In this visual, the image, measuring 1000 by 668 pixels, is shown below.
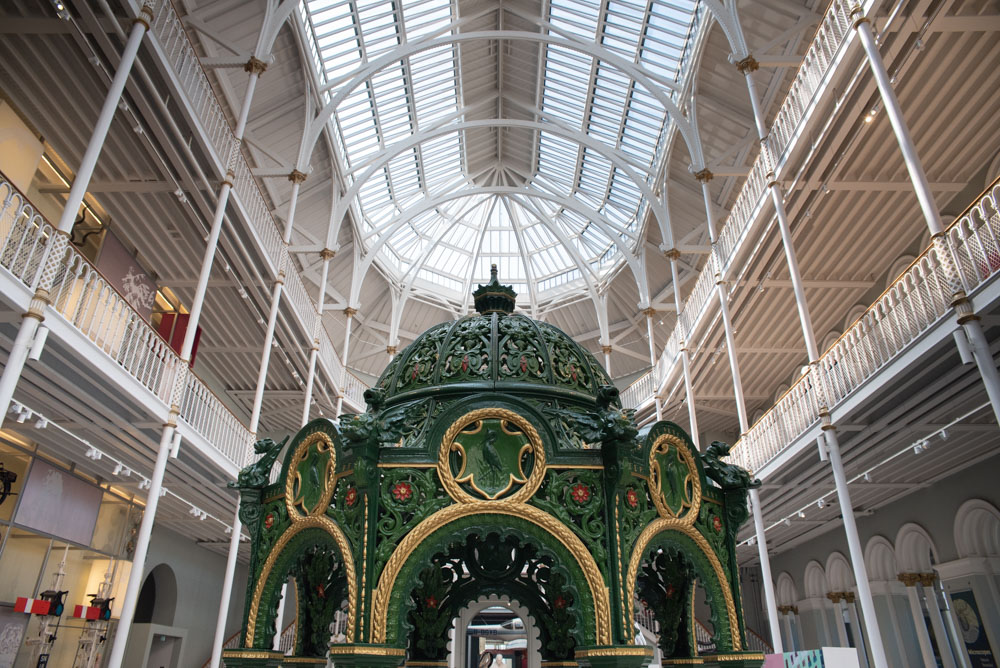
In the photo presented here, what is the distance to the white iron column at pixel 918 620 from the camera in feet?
45.1

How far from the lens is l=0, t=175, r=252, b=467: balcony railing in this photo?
691cm

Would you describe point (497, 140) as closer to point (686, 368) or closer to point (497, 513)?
point (686, 368)

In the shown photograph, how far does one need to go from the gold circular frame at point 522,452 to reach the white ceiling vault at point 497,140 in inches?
484

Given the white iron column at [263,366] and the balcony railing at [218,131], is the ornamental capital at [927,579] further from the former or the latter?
the balcony railing at [218,131]

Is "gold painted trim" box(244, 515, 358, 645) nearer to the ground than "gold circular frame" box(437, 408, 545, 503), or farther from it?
nearer to the ground

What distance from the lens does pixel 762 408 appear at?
21219 millimetres

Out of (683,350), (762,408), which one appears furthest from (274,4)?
(762,408)

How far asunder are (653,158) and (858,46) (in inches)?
536

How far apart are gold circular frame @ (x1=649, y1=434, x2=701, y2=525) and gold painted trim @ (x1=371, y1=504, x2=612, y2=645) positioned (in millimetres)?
563

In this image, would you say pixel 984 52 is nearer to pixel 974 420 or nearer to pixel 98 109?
pixel 974 420

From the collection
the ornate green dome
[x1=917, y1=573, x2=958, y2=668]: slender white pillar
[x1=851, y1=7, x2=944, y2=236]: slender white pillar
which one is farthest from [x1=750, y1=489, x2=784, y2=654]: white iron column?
the ornate green dome

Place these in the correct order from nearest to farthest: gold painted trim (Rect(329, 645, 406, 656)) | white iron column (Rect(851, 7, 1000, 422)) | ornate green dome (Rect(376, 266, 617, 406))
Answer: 1. gold painted trim (Rect(329, 645, 406, 656))
2. ornate green dome (Rect(376, 266, 617, 406))
3. white iron column (Rect(851, 7, 1000, 422))

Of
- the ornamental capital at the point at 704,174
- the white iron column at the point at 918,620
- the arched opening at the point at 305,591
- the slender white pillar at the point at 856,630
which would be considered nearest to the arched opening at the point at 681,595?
the arched opening at the point at 305,591

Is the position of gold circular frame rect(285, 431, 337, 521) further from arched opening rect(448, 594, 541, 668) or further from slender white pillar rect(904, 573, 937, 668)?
slender white pillar rect(904, 573, 937, 668)
